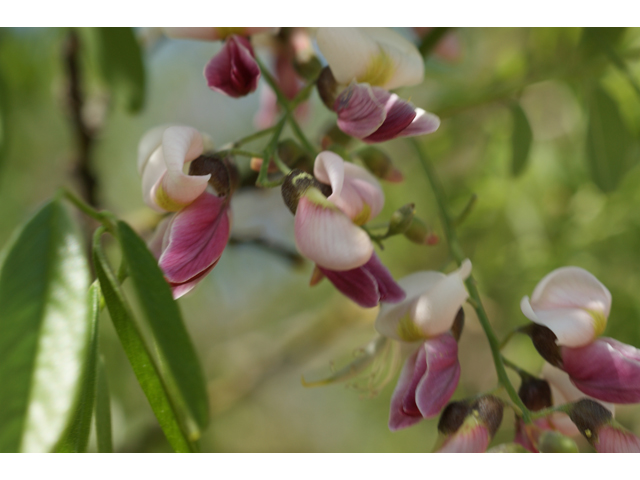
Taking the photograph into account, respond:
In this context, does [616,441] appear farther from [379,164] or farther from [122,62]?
[122,62]

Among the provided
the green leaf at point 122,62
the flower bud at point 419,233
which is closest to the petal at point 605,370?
the flower bud at point 419,233

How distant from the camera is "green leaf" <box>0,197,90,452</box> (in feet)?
0.69

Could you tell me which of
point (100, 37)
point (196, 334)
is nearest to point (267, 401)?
point (196, 334)

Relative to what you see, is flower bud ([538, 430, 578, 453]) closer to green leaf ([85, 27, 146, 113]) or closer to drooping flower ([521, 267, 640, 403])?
drooping flower ([521, 267, 640, 403])

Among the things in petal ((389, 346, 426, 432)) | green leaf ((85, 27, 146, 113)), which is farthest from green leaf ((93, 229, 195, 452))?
green leaf ((85, 27, 146, 113))

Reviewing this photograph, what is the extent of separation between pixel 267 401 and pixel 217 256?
4.96 feet

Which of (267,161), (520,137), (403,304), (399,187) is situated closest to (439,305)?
(403,304)

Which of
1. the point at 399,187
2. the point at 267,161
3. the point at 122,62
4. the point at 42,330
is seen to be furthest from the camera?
the point at 399,187

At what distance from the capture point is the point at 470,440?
30 cm

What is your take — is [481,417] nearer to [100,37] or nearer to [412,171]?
[100,37]

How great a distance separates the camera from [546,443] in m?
0.28

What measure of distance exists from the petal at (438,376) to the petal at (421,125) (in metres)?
0.12

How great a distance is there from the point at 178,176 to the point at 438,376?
0.17 meters

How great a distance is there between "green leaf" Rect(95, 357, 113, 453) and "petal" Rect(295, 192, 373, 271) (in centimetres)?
13
